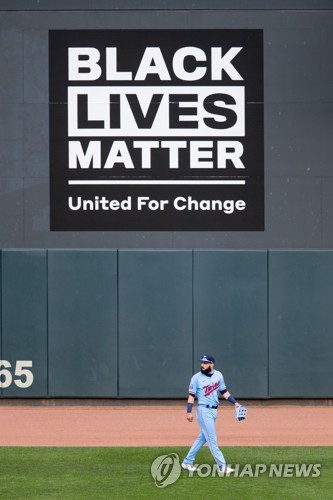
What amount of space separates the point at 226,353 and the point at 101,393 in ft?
9.09

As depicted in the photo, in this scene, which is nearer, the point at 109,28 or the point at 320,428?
the point at 320,428

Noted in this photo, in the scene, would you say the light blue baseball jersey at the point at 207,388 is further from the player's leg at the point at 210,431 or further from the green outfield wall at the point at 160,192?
the green outfield wall at the point at 160,192

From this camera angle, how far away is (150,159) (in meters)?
25.9

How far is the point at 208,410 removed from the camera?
1716cm

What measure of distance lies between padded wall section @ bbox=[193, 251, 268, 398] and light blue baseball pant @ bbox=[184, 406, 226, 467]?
8.13 meters

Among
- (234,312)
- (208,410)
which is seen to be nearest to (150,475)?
(208,410)

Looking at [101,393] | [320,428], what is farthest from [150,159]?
[320,428]

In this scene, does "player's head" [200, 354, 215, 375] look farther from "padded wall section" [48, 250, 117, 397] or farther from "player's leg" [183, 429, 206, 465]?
"padded wall section" [48, 250, 117, 397]

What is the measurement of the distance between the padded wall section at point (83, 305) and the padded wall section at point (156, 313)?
0.21 metres

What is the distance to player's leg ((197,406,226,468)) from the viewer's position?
55.3 ft

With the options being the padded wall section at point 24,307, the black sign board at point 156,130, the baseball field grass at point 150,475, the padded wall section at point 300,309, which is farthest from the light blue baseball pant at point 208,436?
the black sign board at point 156,130

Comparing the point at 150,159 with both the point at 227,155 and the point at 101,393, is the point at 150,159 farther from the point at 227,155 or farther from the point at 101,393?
the point at 101,393

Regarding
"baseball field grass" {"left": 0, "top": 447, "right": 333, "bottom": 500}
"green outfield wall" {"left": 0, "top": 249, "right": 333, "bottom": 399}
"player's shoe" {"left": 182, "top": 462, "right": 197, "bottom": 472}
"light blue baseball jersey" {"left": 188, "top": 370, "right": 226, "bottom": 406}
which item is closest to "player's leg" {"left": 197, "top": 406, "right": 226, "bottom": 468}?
"light blue baseball jersey" {"left": 188, "top": 370, "right": 226, "bottom": 406}

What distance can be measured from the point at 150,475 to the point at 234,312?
859 centimetres
